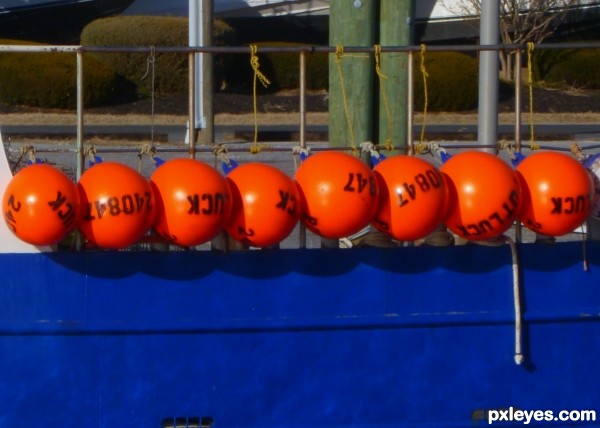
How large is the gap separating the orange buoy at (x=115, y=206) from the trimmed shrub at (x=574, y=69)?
23.1 m

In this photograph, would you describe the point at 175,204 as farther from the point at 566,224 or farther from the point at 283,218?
the point at 566,224

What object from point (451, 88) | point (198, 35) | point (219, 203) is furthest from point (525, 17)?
point (219, 203)

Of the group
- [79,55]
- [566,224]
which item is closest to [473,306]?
[566,224]

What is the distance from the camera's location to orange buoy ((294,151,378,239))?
3.88 m

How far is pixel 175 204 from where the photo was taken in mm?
3850

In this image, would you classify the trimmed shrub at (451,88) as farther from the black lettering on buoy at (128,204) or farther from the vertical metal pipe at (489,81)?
the black lettering on buoy at (128,204)

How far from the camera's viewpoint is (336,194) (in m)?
3.88

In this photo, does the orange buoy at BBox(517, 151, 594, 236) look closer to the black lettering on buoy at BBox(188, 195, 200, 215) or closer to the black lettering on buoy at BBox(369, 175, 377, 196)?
the black lettering on buoy at BBox(369, 175, 377, 196)

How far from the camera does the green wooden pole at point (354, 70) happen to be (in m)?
5.50

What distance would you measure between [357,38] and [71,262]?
2.25 m

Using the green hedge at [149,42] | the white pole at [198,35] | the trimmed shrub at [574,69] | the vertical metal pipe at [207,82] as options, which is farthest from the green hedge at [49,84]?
the trimmed shrub at [574,69]

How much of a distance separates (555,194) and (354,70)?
181 centimetres

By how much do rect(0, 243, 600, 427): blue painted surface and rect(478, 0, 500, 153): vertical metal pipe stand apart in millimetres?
3545

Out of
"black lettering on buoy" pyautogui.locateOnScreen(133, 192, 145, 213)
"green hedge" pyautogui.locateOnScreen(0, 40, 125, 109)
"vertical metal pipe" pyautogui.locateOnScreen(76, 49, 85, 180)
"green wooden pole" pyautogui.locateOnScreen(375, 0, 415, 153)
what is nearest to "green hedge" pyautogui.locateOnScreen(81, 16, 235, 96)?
"green hedge" pyautogui.locateOnScreen(0, 40, 125, 109)
